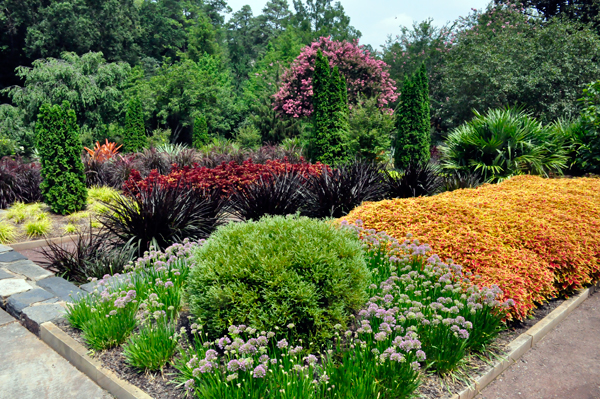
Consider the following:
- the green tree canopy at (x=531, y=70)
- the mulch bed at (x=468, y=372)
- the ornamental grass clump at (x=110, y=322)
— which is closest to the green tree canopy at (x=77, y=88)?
the green tree canopy at (x=531, y=70)

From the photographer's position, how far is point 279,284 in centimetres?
294

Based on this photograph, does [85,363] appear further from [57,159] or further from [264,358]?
[57,159]

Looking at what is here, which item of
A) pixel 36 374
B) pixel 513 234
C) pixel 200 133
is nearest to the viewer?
pixel 36 374

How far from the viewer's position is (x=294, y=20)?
4919 centimetres

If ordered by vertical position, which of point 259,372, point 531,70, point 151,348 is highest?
point 531,70

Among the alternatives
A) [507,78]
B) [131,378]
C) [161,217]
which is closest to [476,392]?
[131,378]

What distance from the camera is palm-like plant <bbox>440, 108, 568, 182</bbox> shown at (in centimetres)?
945

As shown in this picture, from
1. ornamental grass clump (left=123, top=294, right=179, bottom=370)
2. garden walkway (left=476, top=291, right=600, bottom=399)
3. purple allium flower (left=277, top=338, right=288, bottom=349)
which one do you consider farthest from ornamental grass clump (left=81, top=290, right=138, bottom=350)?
garden walkway (left=476, top=291, right=600, bottom=399)

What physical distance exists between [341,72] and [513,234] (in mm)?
15679

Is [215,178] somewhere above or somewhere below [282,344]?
above

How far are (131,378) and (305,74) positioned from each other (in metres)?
17.8

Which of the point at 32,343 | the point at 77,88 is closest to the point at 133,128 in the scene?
the point at 77,88

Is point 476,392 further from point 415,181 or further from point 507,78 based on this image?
point 507,78

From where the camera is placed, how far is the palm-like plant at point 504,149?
9453 mm
